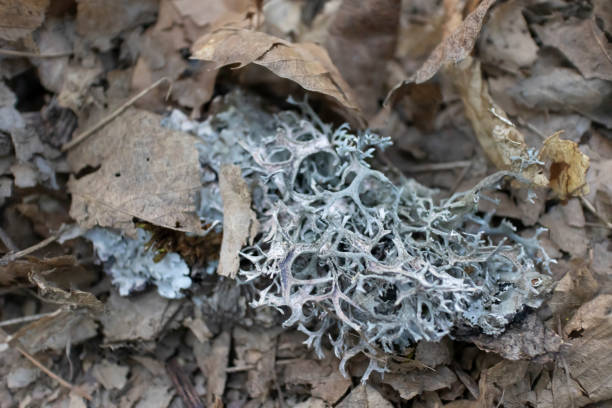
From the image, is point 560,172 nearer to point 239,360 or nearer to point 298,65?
point 298,65

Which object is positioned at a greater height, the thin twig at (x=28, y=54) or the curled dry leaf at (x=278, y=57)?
the thin twig at (x=28, y=54)

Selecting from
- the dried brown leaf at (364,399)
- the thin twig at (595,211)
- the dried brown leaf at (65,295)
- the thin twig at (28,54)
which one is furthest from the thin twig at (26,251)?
the thin twig at (595,211)

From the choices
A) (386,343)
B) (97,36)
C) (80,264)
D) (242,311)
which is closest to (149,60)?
(97,36)

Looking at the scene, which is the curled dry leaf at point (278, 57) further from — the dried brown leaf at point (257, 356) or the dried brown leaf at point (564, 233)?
the dried brown leaf at point (257, 356)

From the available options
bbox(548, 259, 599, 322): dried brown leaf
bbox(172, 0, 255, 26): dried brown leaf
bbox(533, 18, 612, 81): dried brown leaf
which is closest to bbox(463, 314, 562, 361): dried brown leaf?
bbox(548, 259, 599, 322): dried brown leaf

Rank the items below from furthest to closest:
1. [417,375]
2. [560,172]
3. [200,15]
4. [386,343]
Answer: [200,15], [560,172], [417,375], [386,343]

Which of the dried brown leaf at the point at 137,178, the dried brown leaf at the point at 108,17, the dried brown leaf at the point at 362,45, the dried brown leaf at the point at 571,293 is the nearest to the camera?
the dried brown leaf at the point at 571,293

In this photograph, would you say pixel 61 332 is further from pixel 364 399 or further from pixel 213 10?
pixel 213 10

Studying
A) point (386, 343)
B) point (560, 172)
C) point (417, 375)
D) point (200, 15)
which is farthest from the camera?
point (200, 15)
